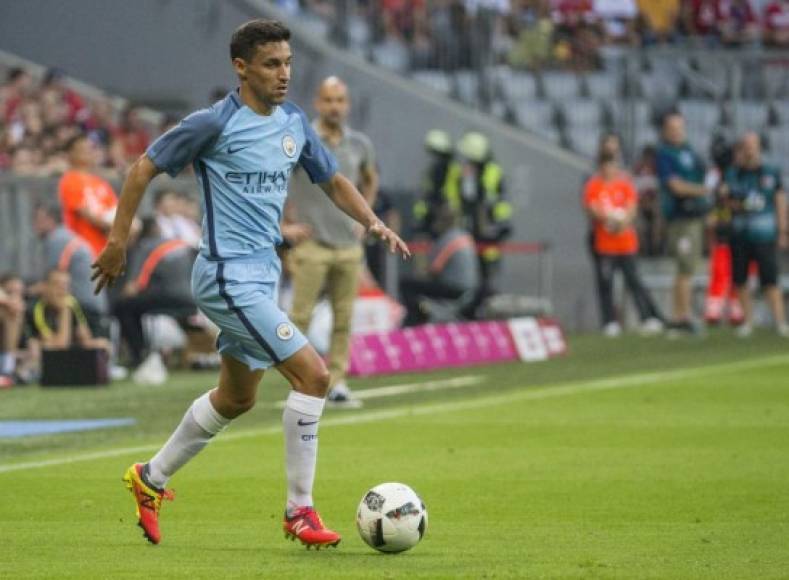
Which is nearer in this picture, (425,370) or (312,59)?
(425,370)

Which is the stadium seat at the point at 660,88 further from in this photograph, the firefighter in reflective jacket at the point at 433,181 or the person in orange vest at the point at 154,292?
the person in orange vest at the point at 154,292

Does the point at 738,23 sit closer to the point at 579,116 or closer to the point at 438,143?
the point at 579,116

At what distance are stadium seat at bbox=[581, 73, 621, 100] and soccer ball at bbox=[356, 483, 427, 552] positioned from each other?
75.4 feet

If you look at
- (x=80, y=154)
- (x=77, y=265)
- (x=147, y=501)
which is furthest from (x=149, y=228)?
(x=147, y=501)

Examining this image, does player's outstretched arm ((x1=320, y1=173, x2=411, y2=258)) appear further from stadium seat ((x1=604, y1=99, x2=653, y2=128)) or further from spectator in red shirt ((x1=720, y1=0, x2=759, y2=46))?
spectator in red shirt ((x1=720, y1=0, x2=759, y2=46))

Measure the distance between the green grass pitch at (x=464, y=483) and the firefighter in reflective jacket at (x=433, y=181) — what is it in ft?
20.9

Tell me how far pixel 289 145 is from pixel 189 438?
134cm

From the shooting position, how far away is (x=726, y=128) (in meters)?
31.4

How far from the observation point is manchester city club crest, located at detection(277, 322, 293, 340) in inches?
353

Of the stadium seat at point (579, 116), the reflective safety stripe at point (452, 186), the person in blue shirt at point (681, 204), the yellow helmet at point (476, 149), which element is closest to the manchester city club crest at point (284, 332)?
the reflective safety stripe at point (452, 186)

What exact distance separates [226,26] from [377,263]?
5.69 metres

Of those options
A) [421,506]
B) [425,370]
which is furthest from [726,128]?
[421,506]

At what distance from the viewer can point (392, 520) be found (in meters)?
8.66

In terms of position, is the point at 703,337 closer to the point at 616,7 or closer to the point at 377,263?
the point at 377,263
